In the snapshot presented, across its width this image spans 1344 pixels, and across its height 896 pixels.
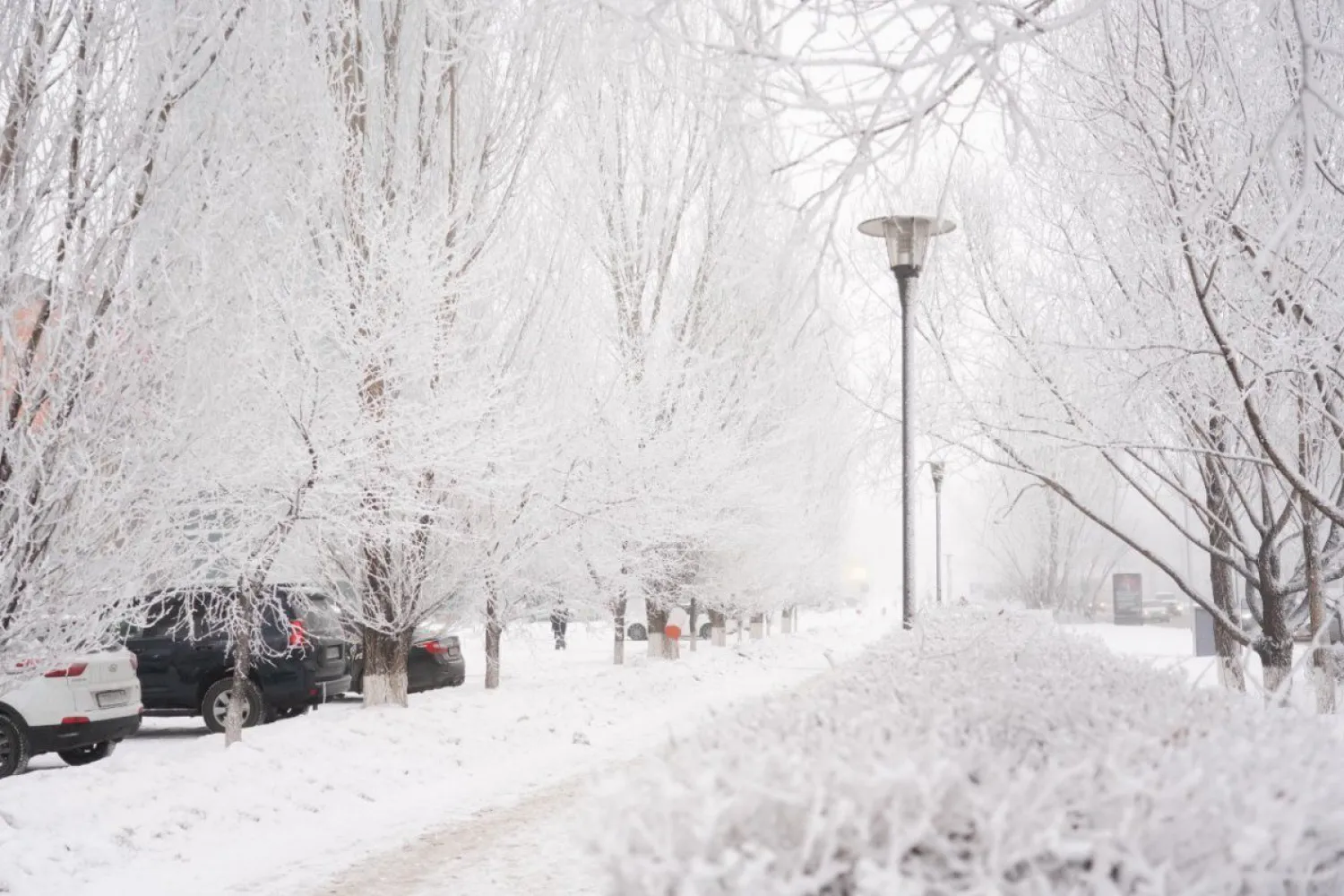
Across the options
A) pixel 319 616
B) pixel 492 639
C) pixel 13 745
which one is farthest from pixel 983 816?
pixel 492 639

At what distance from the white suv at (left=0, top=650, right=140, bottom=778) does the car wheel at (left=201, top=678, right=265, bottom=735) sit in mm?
2026

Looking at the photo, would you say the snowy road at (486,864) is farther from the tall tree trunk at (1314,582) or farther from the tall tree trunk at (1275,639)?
the tall tree trunk at (1275,639)

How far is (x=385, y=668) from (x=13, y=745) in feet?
13.0

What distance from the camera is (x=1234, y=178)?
6172mm

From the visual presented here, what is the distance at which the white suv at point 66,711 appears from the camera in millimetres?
8586

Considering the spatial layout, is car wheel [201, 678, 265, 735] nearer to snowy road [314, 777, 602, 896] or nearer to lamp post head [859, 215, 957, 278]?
snowy road [314, 777, 602, 896]

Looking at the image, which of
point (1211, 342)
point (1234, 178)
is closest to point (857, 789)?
point (1234, 178)

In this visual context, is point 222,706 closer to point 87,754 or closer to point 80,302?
point 87,754

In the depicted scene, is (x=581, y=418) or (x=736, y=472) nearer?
(x=581, y=418)

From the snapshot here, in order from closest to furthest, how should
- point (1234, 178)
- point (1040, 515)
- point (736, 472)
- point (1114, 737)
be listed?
point (1114, 737)
point (1234, 178)
point (736, 472)
point (1040, 515)

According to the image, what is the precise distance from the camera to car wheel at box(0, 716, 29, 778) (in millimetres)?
8555

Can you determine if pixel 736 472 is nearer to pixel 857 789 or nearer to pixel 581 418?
pixel 581 418

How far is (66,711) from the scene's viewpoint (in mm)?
8711

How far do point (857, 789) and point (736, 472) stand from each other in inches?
579
